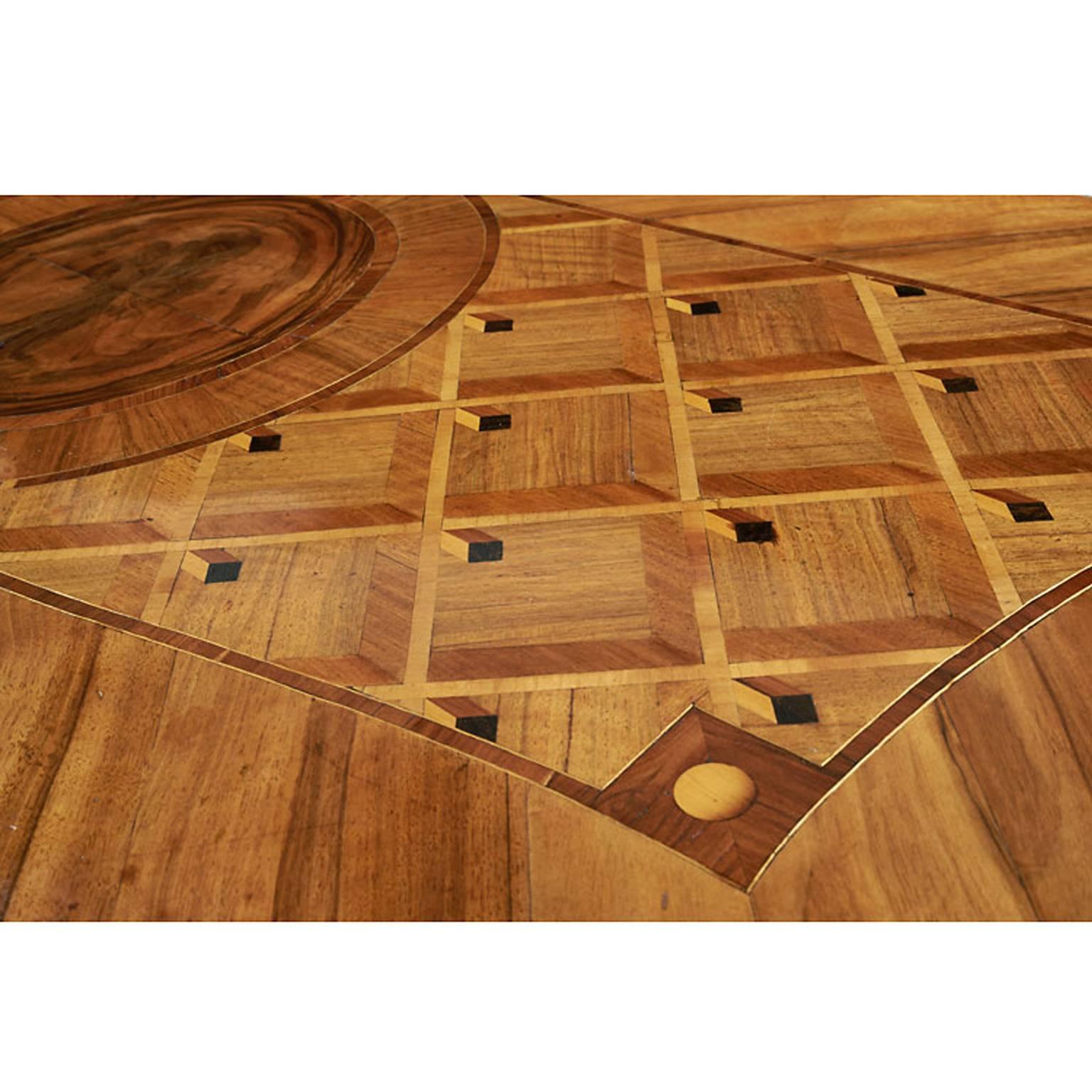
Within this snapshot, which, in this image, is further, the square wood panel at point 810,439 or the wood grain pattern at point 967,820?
the square wood panel at point 810,439

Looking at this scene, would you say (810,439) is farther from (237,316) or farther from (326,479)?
(237,316)

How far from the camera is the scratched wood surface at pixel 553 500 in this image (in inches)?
59.7

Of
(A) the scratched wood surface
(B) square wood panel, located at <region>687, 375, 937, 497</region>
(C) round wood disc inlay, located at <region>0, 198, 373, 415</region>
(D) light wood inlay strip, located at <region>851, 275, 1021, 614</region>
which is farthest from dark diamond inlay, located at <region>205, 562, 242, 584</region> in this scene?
(D) light wood inlay strip, located at <region>851, 275, 1021, 614</region>

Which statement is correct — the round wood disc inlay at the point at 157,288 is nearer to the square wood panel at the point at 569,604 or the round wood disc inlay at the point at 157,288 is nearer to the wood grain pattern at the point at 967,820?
the square wood panel at the point at 569,604

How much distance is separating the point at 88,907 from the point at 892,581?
1010 mm

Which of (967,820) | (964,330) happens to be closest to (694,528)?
(967,820)

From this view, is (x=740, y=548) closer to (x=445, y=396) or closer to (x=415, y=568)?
(x=415, y=568)

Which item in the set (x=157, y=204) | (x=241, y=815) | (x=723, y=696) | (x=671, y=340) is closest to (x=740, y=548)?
(x=723, y=696)

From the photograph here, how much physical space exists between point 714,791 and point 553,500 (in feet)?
1.88

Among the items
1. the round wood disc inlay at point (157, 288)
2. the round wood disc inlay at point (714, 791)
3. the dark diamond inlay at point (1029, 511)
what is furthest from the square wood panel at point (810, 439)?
the round wood disc inlay at point (157, 288)

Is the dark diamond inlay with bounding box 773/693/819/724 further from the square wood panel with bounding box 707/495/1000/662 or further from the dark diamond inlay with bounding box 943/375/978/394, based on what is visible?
the dark diamond inlay with bounding box 943/375/978/394

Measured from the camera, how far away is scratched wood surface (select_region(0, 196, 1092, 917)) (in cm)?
152

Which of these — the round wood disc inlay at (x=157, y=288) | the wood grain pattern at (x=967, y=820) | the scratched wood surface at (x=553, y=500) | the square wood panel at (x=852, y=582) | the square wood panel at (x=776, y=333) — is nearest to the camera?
the wood grain pattern at (x=967, y=820)

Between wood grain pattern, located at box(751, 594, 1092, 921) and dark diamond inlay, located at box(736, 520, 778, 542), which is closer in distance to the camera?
wood grain pattern, located at box(751, 594, 1092, 921)
